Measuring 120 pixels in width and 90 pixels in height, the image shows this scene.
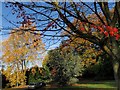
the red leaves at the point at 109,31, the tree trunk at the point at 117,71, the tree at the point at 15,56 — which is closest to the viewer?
the red leaves at the point at 109,31

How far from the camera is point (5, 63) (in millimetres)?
18906

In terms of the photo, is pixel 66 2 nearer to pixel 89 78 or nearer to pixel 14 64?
pixel 14 64

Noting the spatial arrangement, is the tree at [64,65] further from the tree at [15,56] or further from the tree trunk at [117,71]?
the tree trunk at [117,71]

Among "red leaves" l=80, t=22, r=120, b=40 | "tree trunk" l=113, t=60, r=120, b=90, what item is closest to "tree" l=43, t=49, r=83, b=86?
"tree trunk" l=113, t=60, r=120, b=90

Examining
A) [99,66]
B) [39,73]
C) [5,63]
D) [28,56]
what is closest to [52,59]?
[28,56]

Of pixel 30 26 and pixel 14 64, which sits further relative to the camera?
pixel 14 64

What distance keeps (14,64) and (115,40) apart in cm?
1609

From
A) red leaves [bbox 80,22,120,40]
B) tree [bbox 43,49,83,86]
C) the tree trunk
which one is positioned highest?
tree [bbox 43,49,83,86]

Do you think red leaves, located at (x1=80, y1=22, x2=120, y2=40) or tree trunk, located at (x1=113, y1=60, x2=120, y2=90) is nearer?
red leaves, located at (x1=80, y1=22, x2=120, y2=40)

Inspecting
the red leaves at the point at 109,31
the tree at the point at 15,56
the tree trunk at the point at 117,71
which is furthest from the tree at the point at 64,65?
the red leaves at the point at 109,31

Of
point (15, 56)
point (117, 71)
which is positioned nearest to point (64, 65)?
point (15, 56)

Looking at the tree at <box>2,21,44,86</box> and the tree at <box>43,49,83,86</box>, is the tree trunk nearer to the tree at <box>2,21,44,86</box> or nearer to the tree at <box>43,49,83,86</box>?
the tree at <box>2,21,44,86</box>

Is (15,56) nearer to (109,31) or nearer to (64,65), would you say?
(64,65)

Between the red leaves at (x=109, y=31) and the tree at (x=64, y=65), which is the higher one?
the tree at (x=64, y=65)
